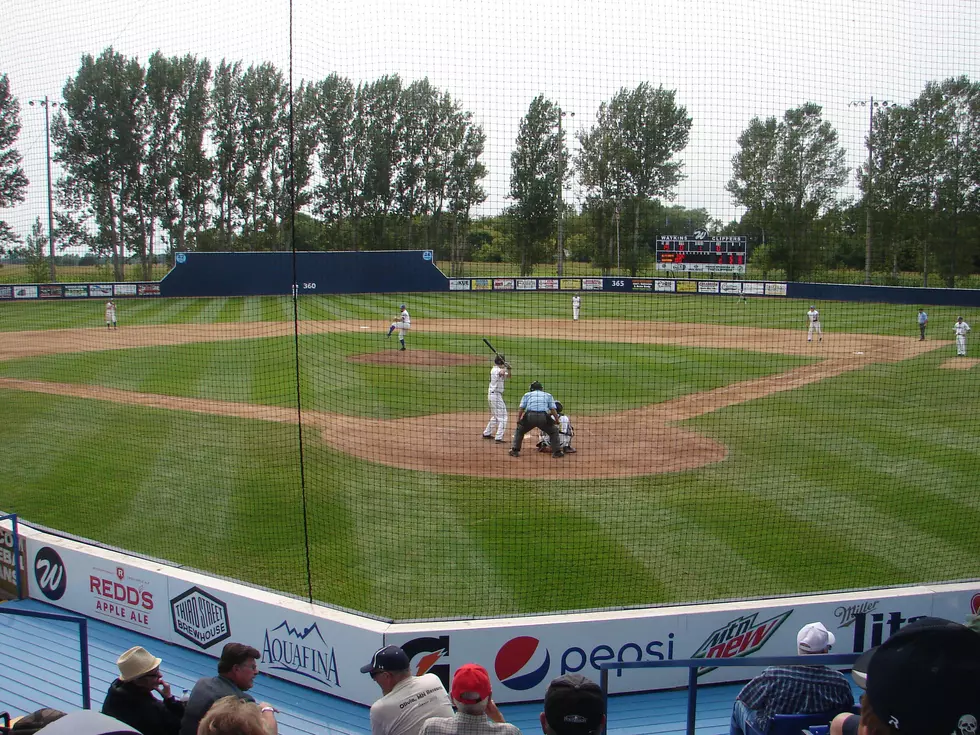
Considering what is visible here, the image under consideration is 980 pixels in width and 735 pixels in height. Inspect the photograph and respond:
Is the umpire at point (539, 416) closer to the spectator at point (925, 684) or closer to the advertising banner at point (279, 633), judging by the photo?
the advertising banner at point (279, 633)

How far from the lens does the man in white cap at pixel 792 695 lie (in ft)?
12.8

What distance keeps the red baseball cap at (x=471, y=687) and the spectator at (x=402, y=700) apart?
0.69m

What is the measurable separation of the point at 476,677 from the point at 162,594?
14.9 feet

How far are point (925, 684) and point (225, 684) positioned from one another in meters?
4.01

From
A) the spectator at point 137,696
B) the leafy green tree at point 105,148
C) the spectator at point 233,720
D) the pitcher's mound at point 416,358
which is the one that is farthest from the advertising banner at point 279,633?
the leafy green tree at point 105,148

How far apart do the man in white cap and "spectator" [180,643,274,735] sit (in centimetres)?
270

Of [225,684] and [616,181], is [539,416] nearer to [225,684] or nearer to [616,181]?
[616,181]

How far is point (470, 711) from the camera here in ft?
12.3

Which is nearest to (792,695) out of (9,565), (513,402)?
(9,565)

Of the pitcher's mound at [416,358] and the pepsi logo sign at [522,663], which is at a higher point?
the pitcher's mound at [416,358]

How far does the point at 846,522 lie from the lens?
10430 mm

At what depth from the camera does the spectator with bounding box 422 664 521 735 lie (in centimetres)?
370

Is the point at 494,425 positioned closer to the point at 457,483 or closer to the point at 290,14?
the point at 457,483

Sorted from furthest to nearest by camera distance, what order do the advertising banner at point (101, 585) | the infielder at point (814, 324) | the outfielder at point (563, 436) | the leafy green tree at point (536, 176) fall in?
the infielder at point (814, 324), the outfielder at point (563, 436), the leafy green tree at point (536, 176), the advertising banner at point (101, 585)
